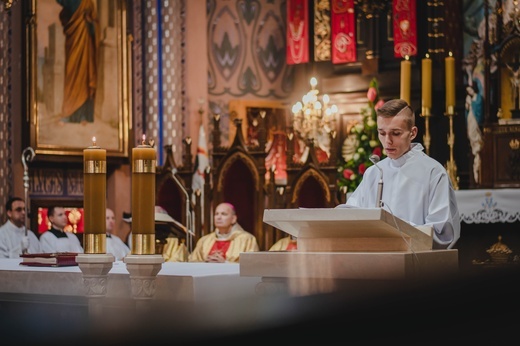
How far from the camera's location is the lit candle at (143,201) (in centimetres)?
364

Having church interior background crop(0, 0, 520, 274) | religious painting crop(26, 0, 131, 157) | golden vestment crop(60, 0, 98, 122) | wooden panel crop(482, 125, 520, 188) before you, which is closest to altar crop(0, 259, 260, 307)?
church interior background crop(0, 0, 520, 274)

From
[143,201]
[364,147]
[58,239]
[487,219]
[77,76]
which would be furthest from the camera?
[77,76]

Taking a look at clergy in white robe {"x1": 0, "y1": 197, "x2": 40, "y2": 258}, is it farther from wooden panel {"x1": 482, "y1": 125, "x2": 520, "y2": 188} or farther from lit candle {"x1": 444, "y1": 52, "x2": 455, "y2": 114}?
wooden panel {"x1": 482, "y1": 125, "x2": 520, "y2": 188}

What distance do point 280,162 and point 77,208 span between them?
11.4 feet

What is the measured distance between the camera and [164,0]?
46.1ft

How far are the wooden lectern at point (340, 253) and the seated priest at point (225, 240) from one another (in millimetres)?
6157

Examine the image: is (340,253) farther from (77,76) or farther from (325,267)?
(77,76)

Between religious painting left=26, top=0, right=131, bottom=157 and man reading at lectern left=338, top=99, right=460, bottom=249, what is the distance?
327 inches

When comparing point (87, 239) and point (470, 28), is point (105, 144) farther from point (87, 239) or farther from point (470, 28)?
point (87, 239)

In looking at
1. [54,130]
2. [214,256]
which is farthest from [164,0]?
[214,256]

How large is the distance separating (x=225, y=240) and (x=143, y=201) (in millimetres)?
6438

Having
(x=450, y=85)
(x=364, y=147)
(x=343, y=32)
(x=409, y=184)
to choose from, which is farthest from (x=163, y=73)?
(x=409, y=184)

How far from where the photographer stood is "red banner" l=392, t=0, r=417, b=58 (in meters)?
13.8

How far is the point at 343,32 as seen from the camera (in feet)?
47.4
